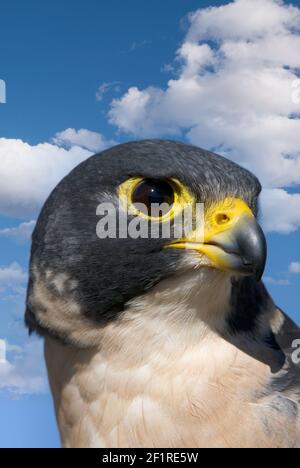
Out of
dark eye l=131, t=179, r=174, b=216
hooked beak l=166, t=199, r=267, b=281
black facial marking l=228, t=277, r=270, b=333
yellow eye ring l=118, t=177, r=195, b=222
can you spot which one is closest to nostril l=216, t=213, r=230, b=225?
hooked beak l=166, t=199, r=267, b=281

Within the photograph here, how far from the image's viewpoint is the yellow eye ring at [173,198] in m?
4.62

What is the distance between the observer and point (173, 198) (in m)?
4.66

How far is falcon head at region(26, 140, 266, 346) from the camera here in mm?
4598

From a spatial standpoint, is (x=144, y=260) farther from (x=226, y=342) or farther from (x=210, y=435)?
(x=210, y=435)

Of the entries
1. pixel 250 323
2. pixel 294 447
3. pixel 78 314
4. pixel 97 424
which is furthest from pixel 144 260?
pixel 294 447

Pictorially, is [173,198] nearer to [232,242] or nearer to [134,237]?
[134,237]

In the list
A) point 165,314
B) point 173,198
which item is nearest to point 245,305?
point 165,314

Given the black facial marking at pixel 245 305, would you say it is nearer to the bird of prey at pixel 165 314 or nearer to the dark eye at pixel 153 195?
the bird of prey at pixel 165 314

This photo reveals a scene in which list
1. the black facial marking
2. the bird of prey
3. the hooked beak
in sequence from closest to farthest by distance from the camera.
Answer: the hooked beak
the bird of prey
the black facial marking

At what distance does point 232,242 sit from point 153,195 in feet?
2.03

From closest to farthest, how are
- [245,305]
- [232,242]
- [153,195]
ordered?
1. [232,242]
2. [153,195]
3. [245,305]

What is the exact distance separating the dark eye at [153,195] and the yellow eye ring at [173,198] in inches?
0.5

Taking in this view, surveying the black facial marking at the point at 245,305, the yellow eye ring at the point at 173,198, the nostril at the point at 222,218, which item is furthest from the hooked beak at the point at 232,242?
the black facial marking at the point at 245,305

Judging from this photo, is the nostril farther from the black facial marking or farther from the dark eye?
the black facial marking
